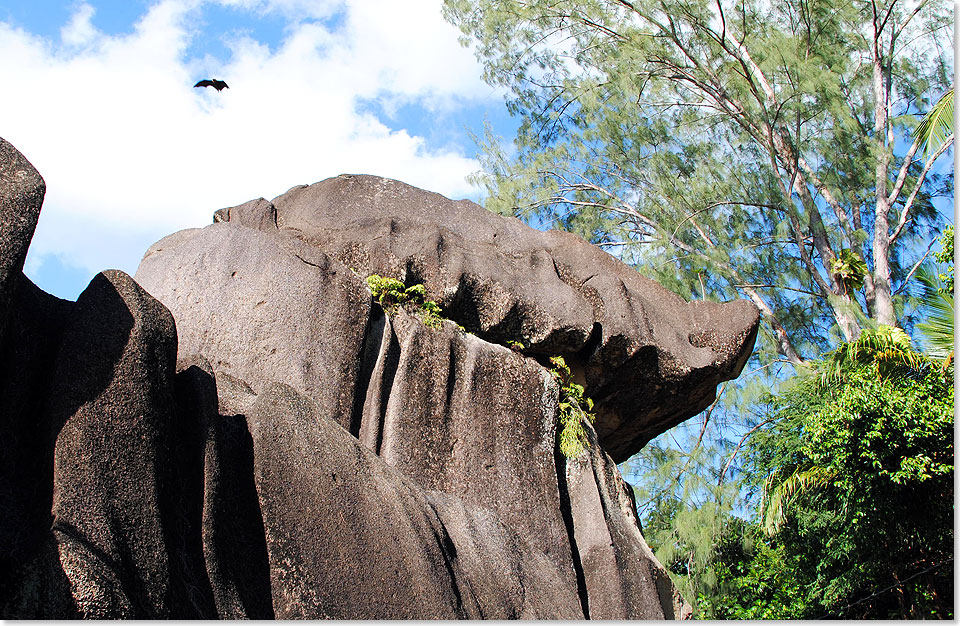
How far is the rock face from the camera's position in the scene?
10.7 feet

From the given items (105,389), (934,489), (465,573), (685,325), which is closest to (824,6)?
(934,489)

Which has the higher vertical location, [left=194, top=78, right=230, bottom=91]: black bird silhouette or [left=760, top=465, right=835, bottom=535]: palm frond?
[left=194, top=78, right=230, bottom=91]: black bird silhouette

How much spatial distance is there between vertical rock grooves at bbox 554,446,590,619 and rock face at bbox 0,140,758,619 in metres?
0.02

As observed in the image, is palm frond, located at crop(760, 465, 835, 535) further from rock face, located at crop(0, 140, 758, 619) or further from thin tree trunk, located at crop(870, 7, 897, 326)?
rock face, located at crop(0, 140, 758, 619)

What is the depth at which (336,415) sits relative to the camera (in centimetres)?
502

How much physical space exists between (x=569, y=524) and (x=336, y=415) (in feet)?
5.20

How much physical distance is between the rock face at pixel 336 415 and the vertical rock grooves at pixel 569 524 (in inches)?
0.8

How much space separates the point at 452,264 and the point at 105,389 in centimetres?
292

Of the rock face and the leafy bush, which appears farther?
the leafy bush

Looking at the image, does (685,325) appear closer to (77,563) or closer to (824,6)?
(77,563)

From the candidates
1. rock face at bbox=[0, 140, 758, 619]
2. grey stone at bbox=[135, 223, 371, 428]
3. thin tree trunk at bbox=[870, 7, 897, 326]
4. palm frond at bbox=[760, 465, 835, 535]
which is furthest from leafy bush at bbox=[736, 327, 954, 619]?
grey stone at bbox=[135, 223, 371, 428]

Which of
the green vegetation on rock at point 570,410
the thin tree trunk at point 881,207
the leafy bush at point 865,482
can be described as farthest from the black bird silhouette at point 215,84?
the thin tree trunk at point 881,207

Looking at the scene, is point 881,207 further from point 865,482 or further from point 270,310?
point 270,310

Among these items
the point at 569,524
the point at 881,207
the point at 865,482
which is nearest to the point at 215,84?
the point at 569,524
